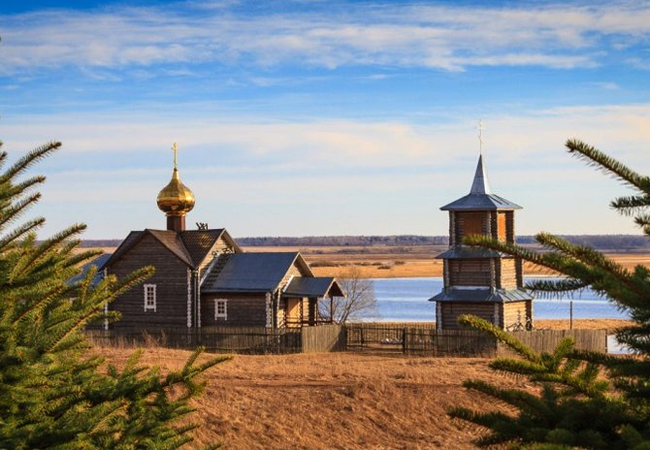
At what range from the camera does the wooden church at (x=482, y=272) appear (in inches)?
1489

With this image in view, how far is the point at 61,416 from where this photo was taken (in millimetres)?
7184

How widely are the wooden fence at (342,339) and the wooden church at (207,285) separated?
1303 mm

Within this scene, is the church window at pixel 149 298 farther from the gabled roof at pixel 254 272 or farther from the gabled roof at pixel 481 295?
the gabled roof at pixel 481 295

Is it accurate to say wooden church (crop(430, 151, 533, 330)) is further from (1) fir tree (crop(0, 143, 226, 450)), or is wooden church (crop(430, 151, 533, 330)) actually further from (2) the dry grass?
(1) fir tree (crop(0, 143, 226, 450))

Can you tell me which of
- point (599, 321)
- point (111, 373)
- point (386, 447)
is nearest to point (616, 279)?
point (111, 373)

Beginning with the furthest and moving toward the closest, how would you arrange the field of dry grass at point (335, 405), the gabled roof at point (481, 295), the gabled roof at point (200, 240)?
the gabled roof at point (200, 240)
the gabled roof at point (481, 295)
the field of dry grass at point (335, 405)

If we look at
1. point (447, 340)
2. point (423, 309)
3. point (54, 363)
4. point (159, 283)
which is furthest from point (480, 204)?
point (423, 309)

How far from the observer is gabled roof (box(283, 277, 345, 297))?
134ft

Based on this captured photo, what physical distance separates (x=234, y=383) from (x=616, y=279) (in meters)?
23.7

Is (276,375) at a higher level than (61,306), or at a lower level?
lower

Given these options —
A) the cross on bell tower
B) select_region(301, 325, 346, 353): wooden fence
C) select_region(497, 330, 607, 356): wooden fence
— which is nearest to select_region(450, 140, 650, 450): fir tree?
select_region(497, 330, 607, 356): wooden fence

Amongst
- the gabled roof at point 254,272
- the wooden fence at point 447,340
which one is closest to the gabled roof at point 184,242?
the gabled roof at point 254,272

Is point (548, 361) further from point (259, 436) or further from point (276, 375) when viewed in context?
point (276, 375)

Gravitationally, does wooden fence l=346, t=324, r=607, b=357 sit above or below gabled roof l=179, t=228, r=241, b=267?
below
